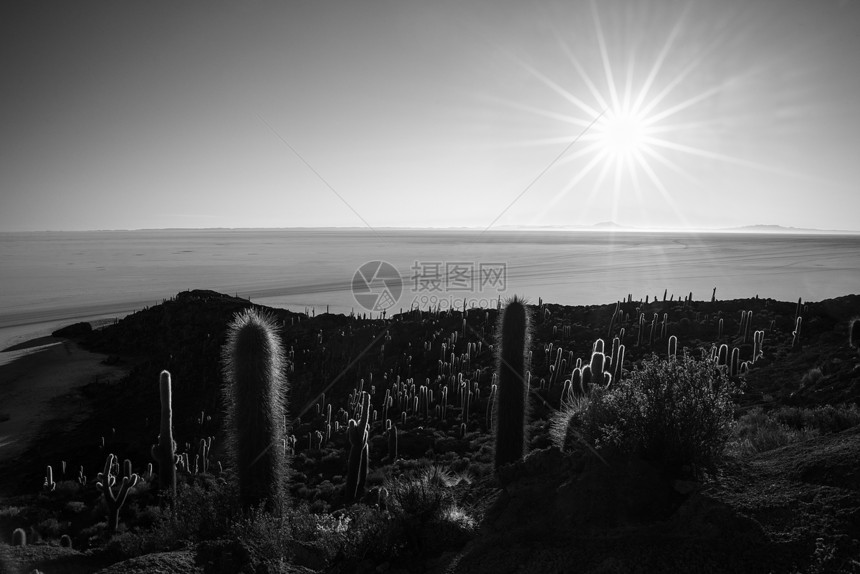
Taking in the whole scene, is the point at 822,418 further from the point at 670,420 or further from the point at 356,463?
the point at 356,463

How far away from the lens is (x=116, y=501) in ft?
34.1

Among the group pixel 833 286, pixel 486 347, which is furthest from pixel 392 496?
pixel 833 286

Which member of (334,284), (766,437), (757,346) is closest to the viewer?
(766,437)

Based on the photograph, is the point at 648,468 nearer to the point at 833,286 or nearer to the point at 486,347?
the point at 486,347

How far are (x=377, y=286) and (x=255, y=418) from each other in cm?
4470

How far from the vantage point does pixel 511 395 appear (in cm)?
916

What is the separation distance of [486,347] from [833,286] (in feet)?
119

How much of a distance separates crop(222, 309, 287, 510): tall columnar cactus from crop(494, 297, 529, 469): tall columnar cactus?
3871mm

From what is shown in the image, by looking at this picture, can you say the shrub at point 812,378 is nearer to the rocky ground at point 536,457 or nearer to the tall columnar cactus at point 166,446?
the rocky ground at point 536,457

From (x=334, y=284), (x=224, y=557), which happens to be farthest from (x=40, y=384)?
(x=334, y=284)

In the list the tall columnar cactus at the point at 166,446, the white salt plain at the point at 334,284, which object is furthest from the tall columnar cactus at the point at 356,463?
the white salt plain at the point at 334,284

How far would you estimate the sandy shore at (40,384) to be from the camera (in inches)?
711

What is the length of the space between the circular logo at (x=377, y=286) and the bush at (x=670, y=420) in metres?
31.3

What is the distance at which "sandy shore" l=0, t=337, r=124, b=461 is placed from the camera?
18062 millimetres
